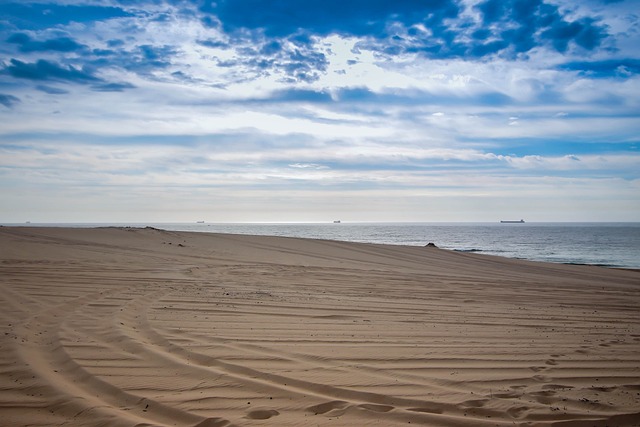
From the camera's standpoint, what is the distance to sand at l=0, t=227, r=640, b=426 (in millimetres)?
3148

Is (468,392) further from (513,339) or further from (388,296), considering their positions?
(388,296)

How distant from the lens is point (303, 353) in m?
4.38

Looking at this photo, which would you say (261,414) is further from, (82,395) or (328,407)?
(82,395)

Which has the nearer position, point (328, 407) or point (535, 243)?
point (328, 407)

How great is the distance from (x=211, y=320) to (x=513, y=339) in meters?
3.75

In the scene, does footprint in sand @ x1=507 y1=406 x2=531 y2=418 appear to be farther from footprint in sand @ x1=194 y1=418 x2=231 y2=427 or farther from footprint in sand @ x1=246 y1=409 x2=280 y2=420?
footprint in sand @ x1=194 y1=418 x2=231 y2=427

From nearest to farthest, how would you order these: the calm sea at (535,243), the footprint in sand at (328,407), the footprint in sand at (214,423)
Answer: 1. the footprint in sand at (214,423)
2. the footprint in sand at (328,407)
3. the calm sea at (535,243)

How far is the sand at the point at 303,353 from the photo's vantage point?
315 cm

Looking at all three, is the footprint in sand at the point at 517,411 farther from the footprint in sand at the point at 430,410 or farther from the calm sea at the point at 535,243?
the calm sea at the point at 535,243

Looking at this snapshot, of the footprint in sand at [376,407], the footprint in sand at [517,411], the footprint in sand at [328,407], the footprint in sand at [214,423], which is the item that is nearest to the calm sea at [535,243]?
the footprint in sand at [517,411]

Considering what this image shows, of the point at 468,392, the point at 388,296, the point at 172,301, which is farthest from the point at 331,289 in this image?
the point at 468,392

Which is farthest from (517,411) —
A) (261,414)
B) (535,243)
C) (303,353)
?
(535,243)

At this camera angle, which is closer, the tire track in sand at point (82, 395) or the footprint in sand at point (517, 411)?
the tire track in sand at point (82, 395)

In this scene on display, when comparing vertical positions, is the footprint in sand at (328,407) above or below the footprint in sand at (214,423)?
below
